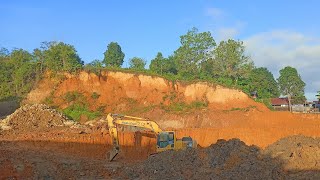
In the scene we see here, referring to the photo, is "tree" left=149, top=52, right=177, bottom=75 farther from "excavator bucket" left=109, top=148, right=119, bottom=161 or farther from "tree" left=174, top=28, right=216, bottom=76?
"excavator bucket" left=109, top=148, right=119, bottom=161

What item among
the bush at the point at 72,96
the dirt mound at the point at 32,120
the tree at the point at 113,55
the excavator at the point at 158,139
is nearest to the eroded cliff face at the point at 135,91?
the bush at the point at 72,96

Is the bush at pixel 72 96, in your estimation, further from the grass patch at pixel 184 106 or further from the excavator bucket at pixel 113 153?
the excavator bucket at pixel 113 153

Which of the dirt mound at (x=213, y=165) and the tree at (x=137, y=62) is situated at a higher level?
the tree at (x=137, y=62)

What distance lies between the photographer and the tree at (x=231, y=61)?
51750 millimetres

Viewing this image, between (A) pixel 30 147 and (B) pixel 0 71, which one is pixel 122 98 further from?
(A) pixel 30 147

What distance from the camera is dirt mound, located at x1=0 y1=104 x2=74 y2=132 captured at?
3006cm

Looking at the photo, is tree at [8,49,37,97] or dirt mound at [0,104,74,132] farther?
tree at [8,49,37,97]

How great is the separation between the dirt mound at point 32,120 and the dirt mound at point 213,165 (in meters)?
14.1

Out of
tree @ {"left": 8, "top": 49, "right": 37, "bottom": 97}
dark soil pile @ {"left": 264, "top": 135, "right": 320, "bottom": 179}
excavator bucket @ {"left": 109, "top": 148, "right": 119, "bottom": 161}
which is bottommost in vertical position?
excavator bucket @ {"left": 109, "top": 148, "right": 119, "bottom": 161}

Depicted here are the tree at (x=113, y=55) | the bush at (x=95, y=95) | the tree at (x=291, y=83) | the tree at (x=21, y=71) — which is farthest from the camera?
the tree at (x=291, y=83)

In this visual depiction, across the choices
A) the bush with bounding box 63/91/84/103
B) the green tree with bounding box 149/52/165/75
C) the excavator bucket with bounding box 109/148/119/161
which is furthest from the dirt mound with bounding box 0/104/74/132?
the green tree with bounding box 149/52/165/75

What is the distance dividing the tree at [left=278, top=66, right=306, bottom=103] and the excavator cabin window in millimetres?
57489

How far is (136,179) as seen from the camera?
16.8m

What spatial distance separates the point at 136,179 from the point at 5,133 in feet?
48.4
